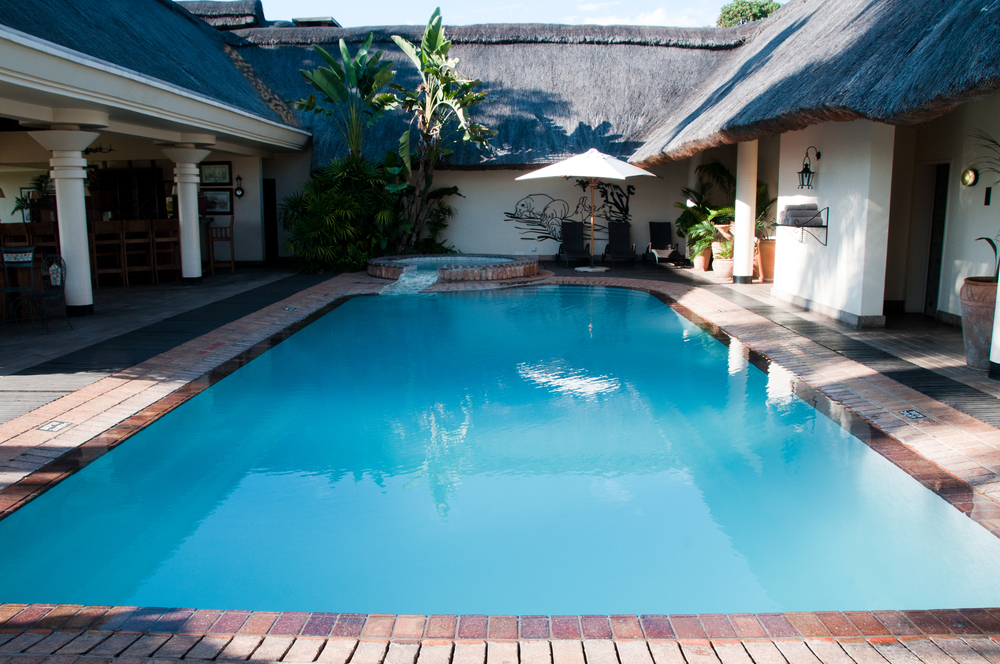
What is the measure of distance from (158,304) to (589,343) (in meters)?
6.82

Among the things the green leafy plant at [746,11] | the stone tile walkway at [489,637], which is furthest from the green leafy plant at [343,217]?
the green leafy plant at [746,11]

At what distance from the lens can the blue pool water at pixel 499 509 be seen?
11.5 ft

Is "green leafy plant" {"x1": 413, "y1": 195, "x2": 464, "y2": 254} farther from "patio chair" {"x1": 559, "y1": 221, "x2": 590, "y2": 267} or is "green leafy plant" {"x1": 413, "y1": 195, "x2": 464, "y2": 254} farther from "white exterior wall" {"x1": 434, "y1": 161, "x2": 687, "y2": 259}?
→ "patio chair" {"x1": 559, "y1": 221, "x2": 590, "y2": 267}

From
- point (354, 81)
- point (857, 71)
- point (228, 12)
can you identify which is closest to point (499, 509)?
point (857, 71)

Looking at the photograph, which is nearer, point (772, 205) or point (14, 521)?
point (14, 521)

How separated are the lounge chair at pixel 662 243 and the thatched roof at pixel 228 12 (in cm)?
1257

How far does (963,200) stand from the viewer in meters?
8.44

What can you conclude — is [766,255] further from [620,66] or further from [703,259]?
[620,66]

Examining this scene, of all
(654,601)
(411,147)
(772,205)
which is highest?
(411,147)

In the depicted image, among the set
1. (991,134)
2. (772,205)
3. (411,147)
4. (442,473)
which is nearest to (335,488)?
(442,473)

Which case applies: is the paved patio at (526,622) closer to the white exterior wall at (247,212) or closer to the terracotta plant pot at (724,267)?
the terracotta plant pot at (724,267)

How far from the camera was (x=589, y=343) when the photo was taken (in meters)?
8.75

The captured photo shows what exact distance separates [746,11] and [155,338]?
4486 centimetres

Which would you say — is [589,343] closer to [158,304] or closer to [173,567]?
[173,567]
